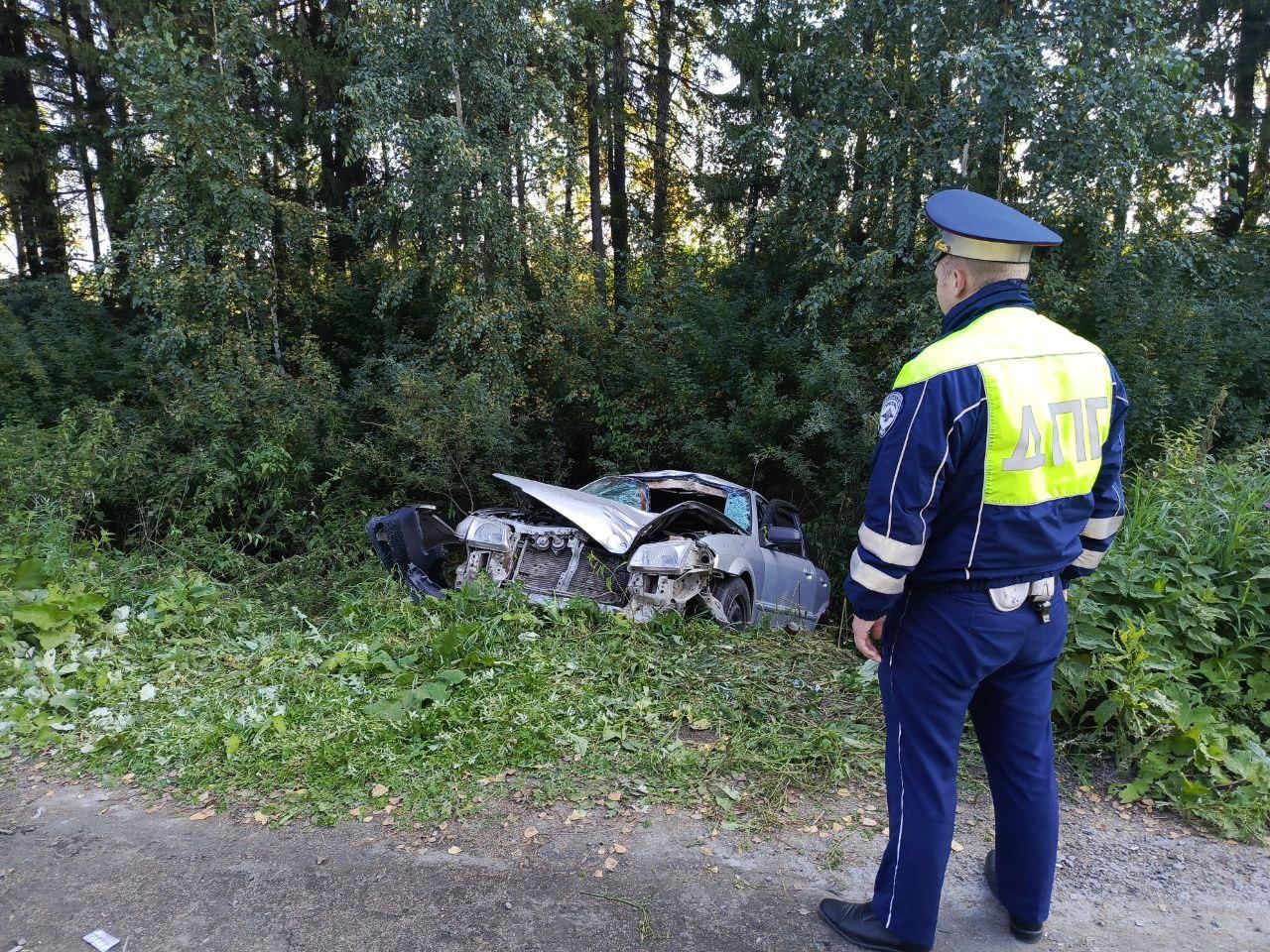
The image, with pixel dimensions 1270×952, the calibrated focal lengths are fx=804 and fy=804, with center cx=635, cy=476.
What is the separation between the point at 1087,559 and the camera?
9.16ft

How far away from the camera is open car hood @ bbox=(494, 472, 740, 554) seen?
5625 millimetres

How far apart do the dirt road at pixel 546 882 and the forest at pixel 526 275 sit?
2.37 meters

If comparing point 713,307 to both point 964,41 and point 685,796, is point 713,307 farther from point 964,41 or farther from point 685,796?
point 685,796

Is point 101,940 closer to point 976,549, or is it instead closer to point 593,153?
point 976,549

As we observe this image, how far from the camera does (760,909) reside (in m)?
2.76

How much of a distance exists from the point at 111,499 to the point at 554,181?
22.0 ft

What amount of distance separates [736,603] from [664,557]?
101 cm

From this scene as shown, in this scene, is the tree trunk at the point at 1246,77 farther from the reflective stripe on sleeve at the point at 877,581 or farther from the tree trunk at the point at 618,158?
the reflective stripe on sleeve at the point at 877,581

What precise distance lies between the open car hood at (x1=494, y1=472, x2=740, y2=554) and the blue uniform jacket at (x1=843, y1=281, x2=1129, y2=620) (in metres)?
3.35

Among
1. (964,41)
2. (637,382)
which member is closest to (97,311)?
(637,382)

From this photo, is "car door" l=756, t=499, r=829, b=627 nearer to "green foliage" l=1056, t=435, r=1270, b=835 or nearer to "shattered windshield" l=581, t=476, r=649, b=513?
"shattered windshield" l=581, t=476, r=649, b=513

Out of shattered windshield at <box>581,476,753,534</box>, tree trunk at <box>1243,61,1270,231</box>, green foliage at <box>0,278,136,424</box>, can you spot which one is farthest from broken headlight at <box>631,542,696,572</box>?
tree trunk at <box>1243,61,1270,231</box>

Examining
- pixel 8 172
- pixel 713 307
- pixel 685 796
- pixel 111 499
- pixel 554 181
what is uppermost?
pixel 8 172

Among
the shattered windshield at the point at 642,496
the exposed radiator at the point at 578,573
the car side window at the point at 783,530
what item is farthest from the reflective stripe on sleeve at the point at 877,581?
the car side window at the point at 783,530
